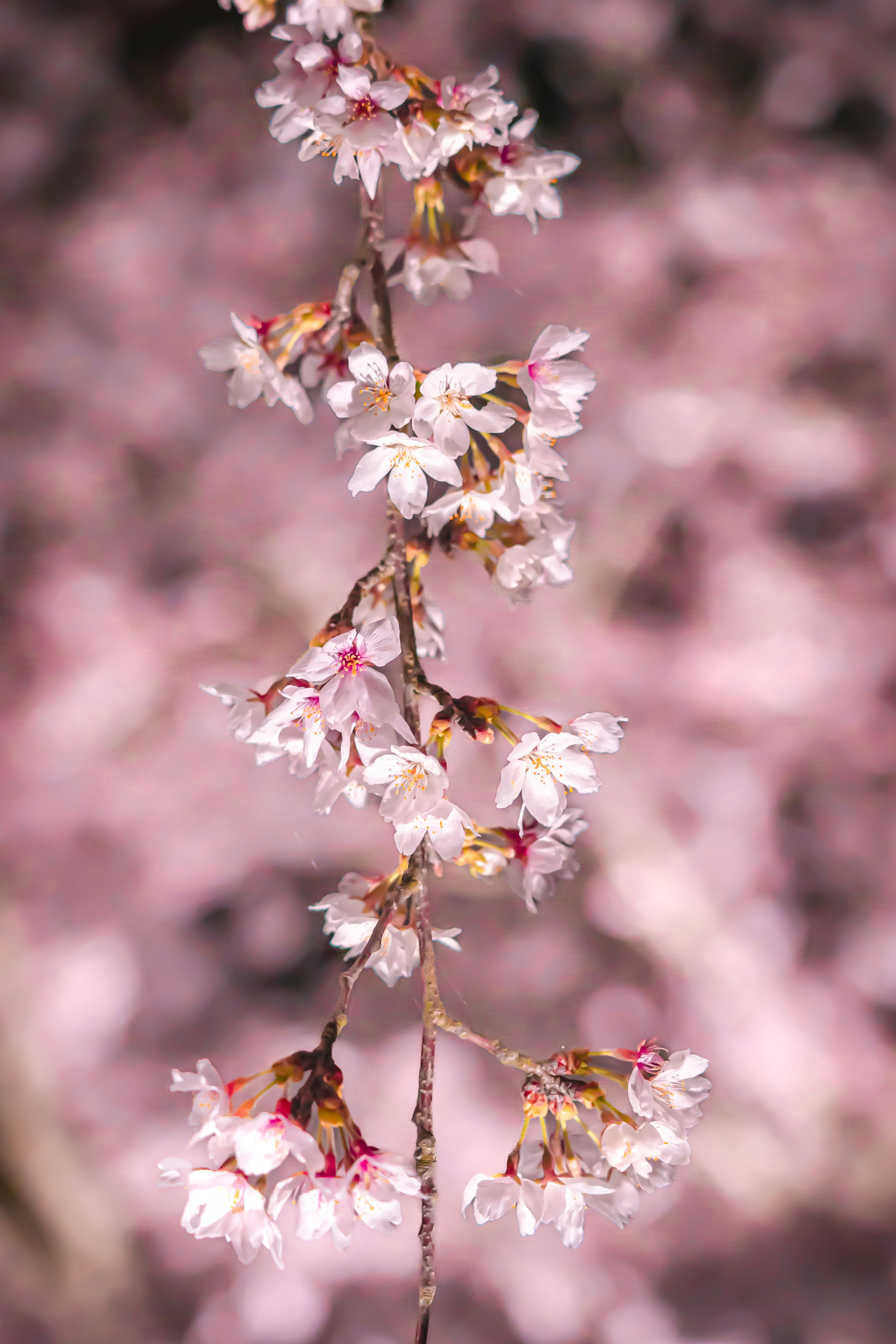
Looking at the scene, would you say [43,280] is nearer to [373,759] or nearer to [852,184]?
[373,759]

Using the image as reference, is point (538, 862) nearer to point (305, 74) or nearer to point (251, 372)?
point (251, 372)

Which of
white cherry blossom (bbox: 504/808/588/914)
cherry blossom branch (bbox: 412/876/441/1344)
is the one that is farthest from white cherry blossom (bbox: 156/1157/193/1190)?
white cherry blossom (bbox: 504/808/588/914)

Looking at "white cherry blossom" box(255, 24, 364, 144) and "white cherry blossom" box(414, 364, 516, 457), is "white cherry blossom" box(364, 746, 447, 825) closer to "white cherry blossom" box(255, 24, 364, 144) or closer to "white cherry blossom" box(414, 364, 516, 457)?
"white cherry blossom" box(414, 364, 516, 457)

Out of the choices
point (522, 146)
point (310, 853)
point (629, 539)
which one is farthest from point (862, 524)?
point (310, 853)

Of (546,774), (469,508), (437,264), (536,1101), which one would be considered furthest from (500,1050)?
(437,264)

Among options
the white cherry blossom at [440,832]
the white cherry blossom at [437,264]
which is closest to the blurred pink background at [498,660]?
the white cherry blossom at [437,264]

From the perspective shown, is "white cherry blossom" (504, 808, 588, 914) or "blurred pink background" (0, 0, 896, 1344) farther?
"blurred pink background" (0, 0, 896, 1344)
